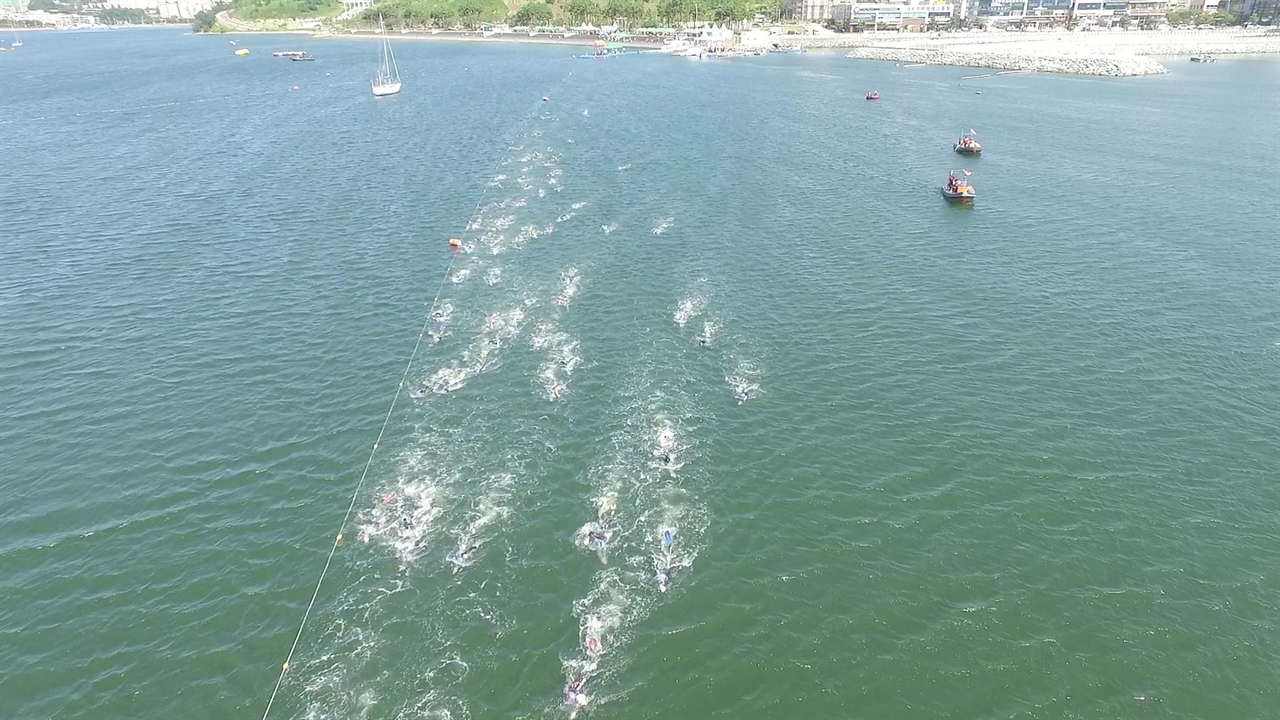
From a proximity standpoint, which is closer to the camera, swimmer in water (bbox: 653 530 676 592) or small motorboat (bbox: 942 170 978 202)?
swimmer in water (bbox: 653 530 676 592)

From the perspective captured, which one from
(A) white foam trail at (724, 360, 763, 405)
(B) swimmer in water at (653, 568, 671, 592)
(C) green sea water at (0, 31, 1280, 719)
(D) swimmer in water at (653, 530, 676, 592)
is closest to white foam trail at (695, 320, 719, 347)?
(C) green sea water at (0, 31, 1280, 719)

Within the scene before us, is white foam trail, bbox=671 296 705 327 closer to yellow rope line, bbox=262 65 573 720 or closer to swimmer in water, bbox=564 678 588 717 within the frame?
yellow rope line, bbox=262 65 573 720

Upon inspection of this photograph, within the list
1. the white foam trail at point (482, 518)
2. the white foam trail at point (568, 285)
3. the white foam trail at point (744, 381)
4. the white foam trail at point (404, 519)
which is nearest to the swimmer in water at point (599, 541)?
the white foam trail at point (482, 518)

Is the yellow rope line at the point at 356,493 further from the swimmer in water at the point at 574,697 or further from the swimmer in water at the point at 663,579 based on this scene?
the swimmer in water at the point at 663,579

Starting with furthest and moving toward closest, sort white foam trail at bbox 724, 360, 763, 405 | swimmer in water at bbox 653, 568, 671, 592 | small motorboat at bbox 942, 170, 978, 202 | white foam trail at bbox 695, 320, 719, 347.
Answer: small motorboat at bbox 942, 170, 978, 202 < white foam trail at bbox 695, 320, 719, 347 < white foam trail at bbox 724, 360, 763, 405 < swimmer in water at bbox 653, 568, 671, 592

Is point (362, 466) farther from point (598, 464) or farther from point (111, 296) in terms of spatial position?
point (111, 296)

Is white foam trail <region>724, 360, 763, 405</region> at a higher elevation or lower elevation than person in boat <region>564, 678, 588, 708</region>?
higher

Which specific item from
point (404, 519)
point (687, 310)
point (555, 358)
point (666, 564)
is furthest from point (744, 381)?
point (404, 519)

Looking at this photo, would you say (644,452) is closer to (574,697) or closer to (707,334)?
(707,334)
